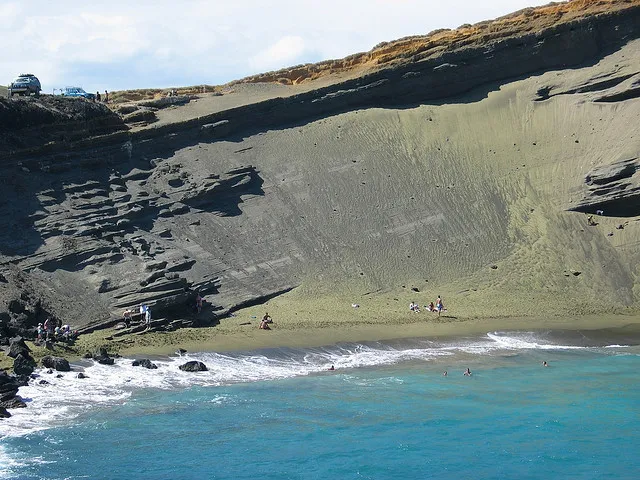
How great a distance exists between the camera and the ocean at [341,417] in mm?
20797

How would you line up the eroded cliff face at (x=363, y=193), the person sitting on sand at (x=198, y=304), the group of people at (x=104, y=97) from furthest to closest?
the group of people at (x=104, y=97), the eroded cliff face at (x=363, y=193), the person sitting on sand at (x=198, y=304)

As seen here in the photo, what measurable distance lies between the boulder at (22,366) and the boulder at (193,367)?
4680 millimetres

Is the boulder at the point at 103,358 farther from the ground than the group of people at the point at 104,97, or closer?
closer

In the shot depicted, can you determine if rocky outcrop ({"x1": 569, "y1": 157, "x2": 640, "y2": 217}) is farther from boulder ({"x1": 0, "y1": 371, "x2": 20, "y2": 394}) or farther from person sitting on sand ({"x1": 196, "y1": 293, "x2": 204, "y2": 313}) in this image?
boulder ({"x1": 0, "y1": 371, "x2": 20, "y2": 394})

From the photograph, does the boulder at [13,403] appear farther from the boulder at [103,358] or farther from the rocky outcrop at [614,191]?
the rocky outcrop at [614,191]

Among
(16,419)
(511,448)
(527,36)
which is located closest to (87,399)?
(16,419)

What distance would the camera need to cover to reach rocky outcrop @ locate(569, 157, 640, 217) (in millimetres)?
41156

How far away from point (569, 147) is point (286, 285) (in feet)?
56.8

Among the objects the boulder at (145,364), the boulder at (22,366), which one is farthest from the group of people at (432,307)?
the boulder at (22,366)

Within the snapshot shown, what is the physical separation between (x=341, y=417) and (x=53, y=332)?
1188 centimetres

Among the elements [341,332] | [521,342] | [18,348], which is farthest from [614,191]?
[18,348]

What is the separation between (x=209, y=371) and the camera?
29062mm

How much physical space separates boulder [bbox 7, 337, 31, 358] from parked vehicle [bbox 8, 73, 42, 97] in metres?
18.3

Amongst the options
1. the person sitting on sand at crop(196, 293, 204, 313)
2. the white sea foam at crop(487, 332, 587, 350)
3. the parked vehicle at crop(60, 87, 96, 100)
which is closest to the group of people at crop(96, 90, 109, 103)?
the parked vehicle at crop(60, 87, 96, 100)
